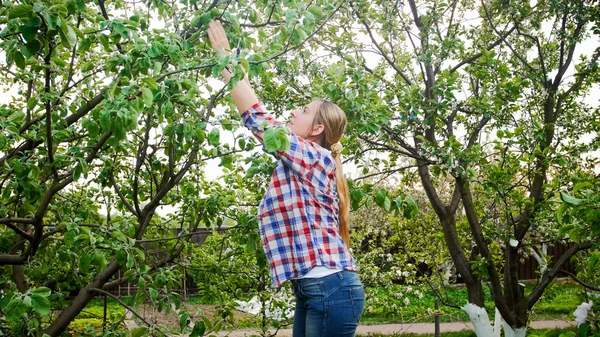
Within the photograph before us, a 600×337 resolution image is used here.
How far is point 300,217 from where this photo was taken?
2.40 metres

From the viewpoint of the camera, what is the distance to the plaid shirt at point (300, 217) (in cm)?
236

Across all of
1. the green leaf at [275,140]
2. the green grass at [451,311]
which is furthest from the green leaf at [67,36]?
the green grass at [451,311]

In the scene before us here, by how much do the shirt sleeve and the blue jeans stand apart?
0.42 meters

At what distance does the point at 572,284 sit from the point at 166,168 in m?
12.6

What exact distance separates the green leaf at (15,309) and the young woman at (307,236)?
0.97m

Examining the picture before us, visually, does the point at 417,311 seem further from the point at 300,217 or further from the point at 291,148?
the point at 291,148

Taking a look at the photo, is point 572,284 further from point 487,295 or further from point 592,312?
point 592,312

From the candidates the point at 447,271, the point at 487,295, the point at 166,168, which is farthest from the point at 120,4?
the point at 487,295

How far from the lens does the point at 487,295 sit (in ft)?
46.0

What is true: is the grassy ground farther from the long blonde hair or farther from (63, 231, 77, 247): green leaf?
the long blonde hair

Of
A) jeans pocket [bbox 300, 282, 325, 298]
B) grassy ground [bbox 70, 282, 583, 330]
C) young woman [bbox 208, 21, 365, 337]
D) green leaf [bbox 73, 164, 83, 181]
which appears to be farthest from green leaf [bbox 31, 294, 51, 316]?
grassy ground [bbox 70, 282, 583, 330]

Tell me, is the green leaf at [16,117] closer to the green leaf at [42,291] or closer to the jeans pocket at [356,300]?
the green leaf at [42,291]

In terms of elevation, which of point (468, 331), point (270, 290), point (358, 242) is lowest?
point (468, 331)

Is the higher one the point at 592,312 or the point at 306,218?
the point at 306,218
